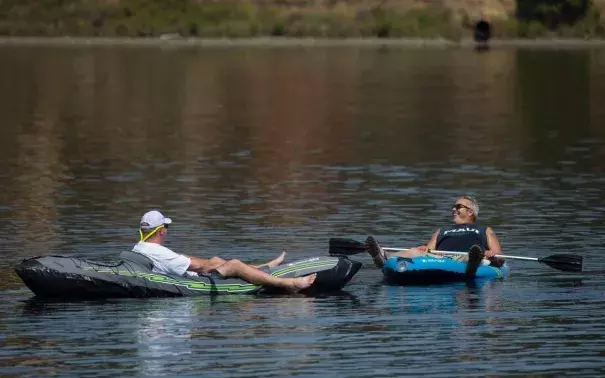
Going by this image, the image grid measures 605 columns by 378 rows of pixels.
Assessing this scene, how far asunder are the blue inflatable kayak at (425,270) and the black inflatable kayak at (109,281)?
223 centimetres

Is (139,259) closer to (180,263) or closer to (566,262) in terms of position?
(180,263)

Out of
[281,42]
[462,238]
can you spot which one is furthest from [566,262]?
[281,42]

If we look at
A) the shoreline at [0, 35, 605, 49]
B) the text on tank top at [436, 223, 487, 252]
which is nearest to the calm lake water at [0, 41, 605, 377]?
the text on tank top at [436, 223, 487, 252]

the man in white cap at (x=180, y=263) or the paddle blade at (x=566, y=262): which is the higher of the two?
the man in white cap at (x=180, y=263)

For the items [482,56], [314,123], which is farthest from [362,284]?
[482,56]

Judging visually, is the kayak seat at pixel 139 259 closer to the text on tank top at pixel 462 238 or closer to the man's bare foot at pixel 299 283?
the man's bare foot at pixel 299 283

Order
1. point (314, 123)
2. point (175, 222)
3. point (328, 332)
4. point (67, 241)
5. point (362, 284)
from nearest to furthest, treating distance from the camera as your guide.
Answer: point (328, 332) → point (362, 284) → point (67, 241) → point (175, 222) → point (314, 123)

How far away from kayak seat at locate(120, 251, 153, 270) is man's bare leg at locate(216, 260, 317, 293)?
102 cm

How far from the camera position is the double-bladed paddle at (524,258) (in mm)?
27375

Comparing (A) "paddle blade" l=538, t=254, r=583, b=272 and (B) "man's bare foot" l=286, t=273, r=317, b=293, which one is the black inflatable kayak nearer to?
(B) "man's bare foot" l=286, t=273, r=317, b=293

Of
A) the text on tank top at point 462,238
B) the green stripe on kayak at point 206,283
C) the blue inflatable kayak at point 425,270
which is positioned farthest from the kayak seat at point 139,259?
the text on tank top at point 462,238

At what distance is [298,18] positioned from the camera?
13038 centimetres

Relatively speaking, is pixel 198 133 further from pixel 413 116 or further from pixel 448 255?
pixel 448 255

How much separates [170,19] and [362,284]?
352 ft
